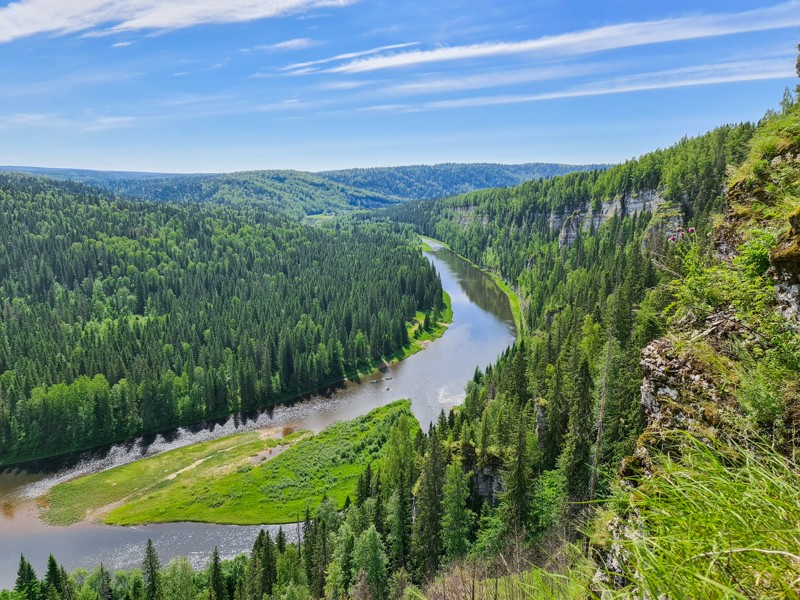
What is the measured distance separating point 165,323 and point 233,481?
71.1 m

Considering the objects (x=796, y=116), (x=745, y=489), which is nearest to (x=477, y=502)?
(x=796, y=116)

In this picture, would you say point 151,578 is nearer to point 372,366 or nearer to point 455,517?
point 455,517

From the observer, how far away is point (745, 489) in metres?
3.88

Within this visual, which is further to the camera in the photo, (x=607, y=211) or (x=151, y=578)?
(x=607, y=211)

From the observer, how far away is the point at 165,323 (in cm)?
12350

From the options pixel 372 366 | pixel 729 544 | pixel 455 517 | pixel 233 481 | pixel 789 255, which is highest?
pixel 789 255

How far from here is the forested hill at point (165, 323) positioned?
276 ft

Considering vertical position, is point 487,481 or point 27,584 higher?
point 487,481

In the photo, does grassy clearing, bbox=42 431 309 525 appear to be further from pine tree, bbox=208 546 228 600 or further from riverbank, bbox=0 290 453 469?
pine tree, bbox=208 546 228 600

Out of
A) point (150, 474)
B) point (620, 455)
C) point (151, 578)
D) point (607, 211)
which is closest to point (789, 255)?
point (620, 455)

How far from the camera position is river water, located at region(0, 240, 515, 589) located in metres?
55.2

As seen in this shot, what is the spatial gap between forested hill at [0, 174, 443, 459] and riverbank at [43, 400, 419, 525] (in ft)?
49.6

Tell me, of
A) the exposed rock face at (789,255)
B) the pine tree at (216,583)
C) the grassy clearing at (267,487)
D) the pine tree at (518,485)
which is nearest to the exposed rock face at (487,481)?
the pine tree at (518,485)

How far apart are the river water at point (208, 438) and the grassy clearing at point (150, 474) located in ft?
7.54
